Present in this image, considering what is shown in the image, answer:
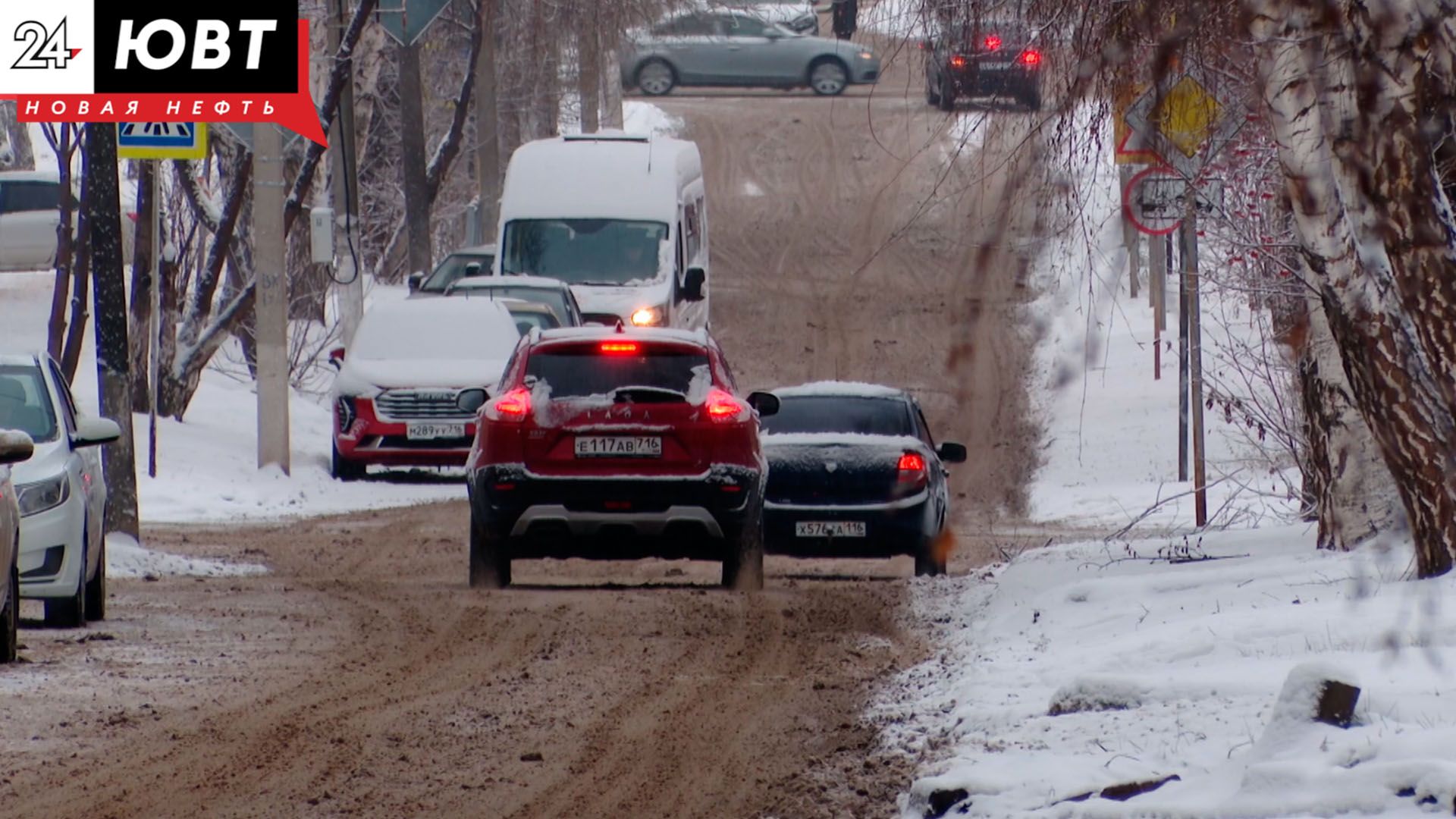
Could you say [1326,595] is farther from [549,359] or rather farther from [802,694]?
[549,359]

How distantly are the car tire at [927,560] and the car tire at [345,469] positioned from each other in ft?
25.4

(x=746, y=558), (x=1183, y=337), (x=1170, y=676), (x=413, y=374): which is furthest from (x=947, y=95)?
(x=413, y=374)

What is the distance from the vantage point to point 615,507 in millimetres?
13250

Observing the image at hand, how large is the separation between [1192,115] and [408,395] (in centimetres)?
1355

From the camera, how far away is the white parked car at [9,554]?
978 centimetres

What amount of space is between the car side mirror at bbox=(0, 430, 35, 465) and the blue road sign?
18246 millimetres

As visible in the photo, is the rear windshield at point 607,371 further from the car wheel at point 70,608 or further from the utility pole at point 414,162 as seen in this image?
the utility pole at point 414,162

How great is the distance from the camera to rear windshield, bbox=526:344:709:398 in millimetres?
13469

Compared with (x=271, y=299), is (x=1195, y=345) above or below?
below

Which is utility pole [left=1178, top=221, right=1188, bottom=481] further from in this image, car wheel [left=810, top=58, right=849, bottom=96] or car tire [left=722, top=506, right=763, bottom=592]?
car wheel [left=810, top=58, right=849, bottom=96]

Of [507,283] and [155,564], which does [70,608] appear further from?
[507,283]

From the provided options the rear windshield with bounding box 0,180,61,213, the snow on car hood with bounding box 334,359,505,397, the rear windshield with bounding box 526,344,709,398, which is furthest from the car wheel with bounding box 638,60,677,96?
the rear windshield with bounding box 526,344,709,398

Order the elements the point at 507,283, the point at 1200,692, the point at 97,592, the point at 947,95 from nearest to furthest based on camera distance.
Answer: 1. the point at 1200,692
2. the point at 947,95
3. the point at 97,592
4. the point at 507,283

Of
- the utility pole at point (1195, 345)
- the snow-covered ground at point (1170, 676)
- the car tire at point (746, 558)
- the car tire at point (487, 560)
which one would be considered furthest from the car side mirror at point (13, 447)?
the utility pole at point (1195, 345)
